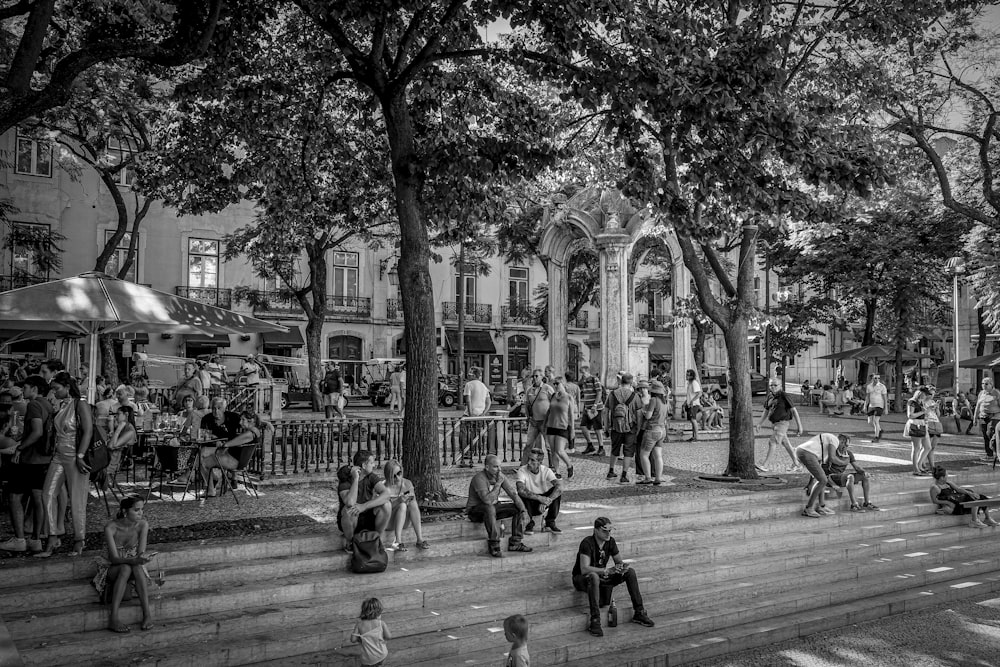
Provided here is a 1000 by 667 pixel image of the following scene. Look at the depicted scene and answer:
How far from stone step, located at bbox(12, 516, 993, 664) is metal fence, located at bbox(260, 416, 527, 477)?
3.67 meters

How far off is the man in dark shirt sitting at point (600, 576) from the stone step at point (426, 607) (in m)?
0.35

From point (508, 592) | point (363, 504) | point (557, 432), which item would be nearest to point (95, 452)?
point (363, 504)

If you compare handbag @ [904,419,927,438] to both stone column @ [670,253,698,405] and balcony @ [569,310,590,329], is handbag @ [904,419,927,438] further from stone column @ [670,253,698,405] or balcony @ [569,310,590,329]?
balcony @ [569,310,590,329]

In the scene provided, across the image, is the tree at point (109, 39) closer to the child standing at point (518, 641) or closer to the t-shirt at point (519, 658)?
the child standing at point (518, 641)

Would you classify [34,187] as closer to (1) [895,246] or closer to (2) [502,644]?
(2) [502,644]

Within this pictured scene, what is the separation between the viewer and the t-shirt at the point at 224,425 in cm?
1043

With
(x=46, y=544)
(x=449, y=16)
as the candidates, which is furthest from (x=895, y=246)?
(x=46, y=544)

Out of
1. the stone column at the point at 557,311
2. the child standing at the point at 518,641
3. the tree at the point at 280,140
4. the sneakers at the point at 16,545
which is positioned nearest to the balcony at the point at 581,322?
the stone column at the point at 557,311

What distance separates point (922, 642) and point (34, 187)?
3290cm

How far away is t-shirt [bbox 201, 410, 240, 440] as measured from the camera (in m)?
10.4

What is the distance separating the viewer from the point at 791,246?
3409cm

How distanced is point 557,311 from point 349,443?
10.3 metres

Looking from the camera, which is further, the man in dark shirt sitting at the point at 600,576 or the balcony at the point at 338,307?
the balcony at the point at 338,307

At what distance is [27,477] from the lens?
787cm
